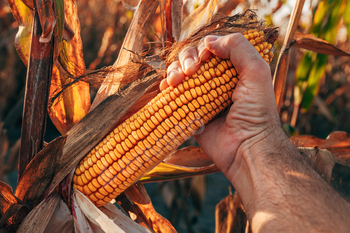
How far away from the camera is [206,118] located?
1124mm

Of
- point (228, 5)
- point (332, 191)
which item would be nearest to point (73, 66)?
point (332, 191)

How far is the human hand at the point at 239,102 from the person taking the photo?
3.50ft

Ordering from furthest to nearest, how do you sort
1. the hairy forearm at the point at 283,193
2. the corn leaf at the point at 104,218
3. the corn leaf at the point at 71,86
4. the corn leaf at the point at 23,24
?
the corn leaf at the point at 71,86 < the corn leaf at the point at 23,24 < the corn leaf at the point at 104,218 < the hairy forearm at the point at 283,193

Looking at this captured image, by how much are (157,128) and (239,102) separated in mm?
439

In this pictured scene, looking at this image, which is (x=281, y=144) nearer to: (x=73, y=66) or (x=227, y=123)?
(x=227, y=123)

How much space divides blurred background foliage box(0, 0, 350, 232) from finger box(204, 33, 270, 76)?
0.51 meters

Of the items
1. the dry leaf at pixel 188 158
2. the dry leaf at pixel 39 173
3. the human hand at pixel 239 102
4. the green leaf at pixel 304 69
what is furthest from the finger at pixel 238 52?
the green leaf at pixel 304 69

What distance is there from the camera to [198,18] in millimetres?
1429

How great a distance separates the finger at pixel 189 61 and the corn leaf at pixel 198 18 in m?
0.29

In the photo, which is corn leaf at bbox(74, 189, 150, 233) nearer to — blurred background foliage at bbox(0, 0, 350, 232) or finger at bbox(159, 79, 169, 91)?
finger at bbox(159, 79, 169, 91)

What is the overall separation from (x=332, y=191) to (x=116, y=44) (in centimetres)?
449

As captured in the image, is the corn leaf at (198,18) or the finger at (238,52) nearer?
the finger at (238,52)

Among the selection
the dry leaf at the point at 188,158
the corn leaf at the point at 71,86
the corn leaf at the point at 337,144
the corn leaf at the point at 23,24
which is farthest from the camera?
the corn leaf at the point at 337,144

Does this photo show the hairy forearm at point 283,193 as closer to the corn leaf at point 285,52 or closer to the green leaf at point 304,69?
the corn leaf at point 285,52
